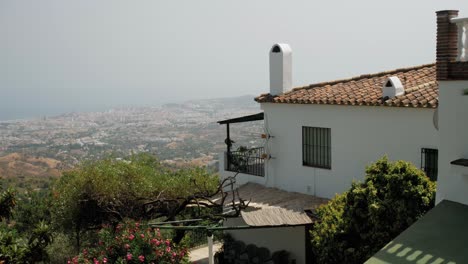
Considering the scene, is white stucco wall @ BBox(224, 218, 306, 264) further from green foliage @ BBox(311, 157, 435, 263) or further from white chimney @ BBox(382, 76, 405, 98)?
white chimney @ BBox(382, 76, 405, 98)

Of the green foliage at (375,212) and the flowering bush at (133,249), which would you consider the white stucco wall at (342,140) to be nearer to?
the green foliage at (375,212)

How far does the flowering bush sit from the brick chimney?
818cm

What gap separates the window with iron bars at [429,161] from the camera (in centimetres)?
1641

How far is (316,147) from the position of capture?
66.3 ft

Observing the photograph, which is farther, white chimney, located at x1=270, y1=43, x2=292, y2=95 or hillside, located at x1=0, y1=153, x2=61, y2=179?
hillside, located at x1=0, y1=153, x2=61, y2=179

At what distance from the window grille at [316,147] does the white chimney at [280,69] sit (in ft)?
9.38

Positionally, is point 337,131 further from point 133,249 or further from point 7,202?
point 7,202

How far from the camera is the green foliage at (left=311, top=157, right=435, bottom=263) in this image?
12359 mm

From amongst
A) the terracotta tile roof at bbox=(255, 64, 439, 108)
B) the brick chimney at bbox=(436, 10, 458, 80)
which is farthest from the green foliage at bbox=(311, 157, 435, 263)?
the terracotta tile roof at bbox=(255, 64, 439, 108)

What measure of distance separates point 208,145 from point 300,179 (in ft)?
405

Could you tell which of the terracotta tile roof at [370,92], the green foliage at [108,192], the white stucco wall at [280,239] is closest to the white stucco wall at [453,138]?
the terracotta tile roof at [370,92]

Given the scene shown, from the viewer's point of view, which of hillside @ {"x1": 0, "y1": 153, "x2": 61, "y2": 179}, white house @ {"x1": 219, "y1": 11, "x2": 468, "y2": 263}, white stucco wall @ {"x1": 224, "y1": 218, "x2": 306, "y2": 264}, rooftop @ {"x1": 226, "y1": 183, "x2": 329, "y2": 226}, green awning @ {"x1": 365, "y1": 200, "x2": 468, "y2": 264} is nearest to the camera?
green awning @ {"x1": 365, "y1": 200, "x2": 468, "y2": 264}

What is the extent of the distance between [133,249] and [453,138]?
330 inches

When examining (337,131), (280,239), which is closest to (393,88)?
(337,131)
